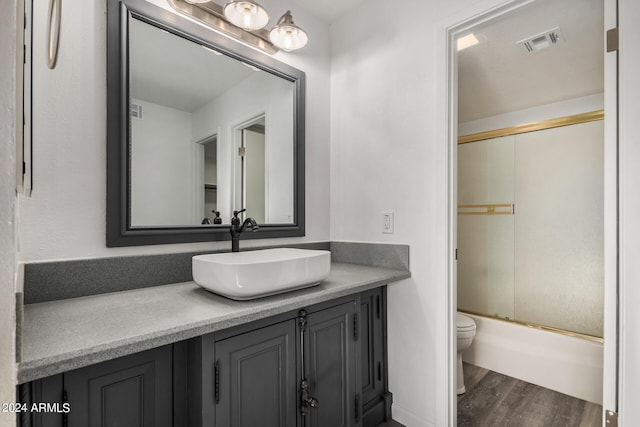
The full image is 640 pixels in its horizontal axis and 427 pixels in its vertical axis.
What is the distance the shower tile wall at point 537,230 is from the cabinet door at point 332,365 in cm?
185

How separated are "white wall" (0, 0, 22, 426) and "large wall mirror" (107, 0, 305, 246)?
0.79 meters

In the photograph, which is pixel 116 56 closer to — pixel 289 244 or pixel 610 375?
pixel 289 244

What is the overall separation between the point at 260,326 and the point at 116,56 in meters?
1.16

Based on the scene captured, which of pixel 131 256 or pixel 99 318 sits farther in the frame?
pixel 131 256

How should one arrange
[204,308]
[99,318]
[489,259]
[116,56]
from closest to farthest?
[99,318]
[204,308]
[116,56]
[489,259]

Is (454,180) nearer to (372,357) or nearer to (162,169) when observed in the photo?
(372,357)

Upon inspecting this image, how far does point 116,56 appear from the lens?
4.09ft

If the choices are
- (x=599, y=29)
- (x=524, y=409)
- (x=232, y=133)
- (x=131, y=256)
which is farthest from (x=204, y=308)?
(x=599, y=29)

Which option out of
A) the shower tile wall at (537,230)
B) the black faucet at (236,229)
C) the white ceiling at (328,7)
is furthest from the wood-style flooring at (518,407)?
the white ceiling at (328,7)

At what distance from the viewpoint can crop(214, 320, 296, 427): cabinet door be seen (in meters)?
1.03

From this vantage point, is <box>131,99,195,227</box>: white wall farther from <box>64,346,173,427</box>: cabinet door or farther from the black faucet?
<box>64,346,173,427</box>: cabinet door

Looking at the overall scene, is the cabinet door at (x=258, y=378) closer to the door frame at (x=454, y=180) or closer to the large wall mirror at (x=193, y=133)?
the large wall mirror at (x=193, y=133)

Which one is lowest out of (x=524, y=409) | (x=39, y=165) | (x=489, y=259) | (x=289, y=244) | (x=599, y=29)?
(x=524, y=409)

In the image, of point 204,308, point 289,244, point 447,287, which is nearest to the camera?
point 204,308
